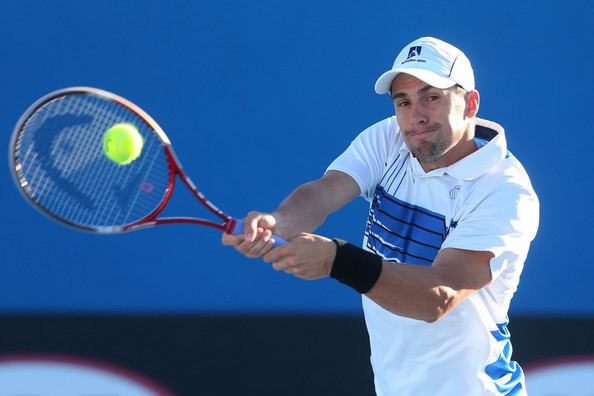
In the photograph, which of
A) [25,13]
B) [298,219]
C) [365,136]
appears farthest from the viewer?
[25,13]

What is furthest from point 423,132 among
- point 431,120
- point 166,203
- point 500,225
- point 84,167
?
point 84,167

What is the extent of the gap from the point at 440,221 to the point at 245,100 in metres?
1.25

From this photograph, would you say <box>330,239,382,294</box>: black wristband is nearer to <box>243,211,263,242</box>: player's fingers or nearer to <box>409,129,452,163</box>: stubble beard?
<box>243,211,263,242</box>: player's fingers

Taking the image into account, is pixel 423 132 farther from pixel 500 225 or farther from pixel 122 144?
pixel 122 144

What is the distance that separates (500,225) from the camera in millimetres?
3023

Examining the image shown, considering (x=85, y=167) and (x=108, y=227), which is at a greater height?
(x=85, y=167)

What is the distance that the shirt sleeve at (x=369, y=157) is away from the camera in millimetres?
3480

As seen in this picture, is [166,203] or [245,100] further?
[245,100]

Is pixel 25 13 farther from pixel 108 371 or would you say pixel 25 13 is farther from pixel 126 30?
pixel 108 371

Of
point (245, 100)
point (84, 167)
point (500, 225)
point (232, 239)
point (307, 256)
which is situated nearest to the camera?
point (307, 256)

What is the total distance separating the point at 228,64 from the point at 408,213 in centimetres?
120

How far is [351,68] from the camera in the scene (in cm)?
424

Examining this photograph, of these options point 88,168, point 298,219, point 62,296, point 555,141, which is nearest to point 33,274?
point 62,296

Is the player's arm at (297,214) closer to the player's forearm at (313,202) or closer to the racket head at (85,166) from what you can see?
the player's forearm at (313,202)
